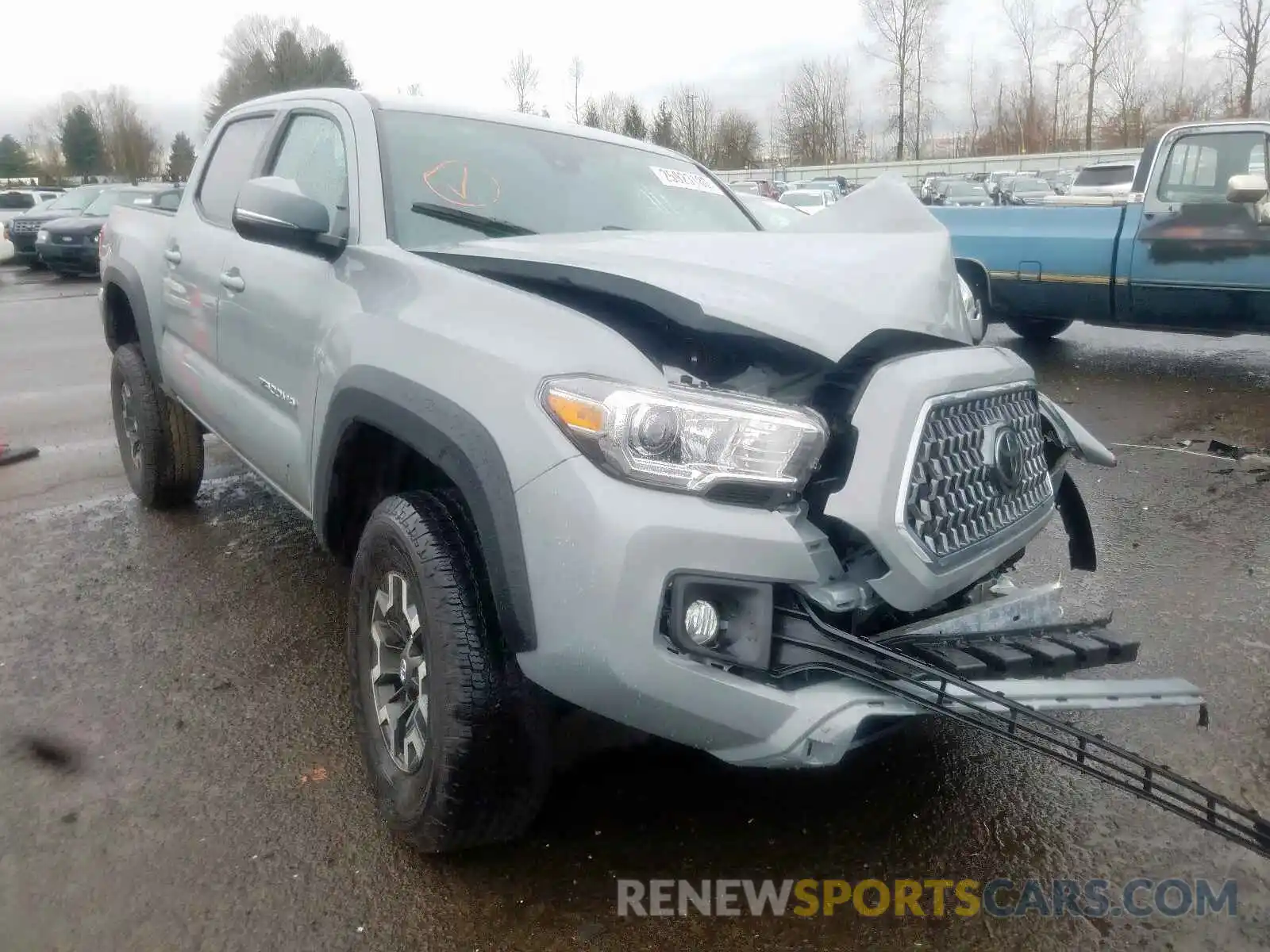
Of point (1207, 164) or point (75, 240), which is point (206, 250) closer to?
point (1207, 164)

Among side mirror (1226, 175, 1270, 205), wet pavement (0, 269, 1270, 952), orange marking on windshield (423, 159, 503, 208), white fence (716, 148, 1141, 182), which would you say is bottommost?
wet pavement (0, 269, 1270, 952)

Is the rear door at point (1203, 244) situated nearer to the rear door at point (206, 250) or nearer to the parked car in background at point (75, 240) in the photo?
the rear door at point (206, 250)

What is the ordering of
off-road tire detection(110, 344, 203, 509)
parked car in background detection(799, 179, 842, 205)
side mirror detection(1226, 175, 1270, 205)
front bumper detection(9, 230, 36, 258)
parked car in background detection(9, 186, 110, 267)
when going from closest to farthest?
off-road tire detection(110, 344, 203, 509) < side mirror detection(1226, 175, 1270, 205) < parked car in background detection(9, 186, 110, 267) < front bumper detection(9, 230, 36, 258) < parked car in background detection(799, 179, 842, 205)

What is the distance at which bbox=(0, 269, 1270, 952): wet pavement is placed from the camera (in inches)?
90.8

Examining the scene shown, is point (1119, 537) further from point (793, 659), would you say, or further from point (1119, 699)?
point (793, 659)

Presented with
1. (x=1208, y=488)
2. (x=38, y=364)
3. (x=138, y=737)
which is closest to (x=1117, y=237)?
(x=1208, y=488)

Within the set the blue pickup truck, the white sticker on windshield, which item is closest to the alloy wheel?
the white sticker on windshield

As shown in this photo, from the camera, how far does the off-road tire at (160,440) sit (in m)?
4.91

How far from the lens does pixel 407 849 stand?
255 centimetres

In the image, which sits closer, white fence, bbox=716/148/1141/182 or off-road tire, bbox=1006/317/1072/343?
off-road tire, bbox=1006/317/1072/343

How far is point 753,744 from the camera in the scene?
207 cm

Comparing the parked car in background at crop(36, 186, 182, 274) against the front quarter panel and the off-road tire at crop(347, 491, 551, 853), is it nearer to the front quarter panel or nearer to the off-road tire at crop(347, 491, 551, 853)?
the front quarter panel

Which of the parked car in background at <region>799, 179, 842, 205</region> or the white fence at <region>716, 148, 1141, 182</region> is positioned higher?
the white fence at <region>716, 148, 1141, 182</region>

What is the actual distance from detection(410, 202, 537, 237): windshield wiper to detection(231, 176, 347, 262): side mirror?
0.86ft
